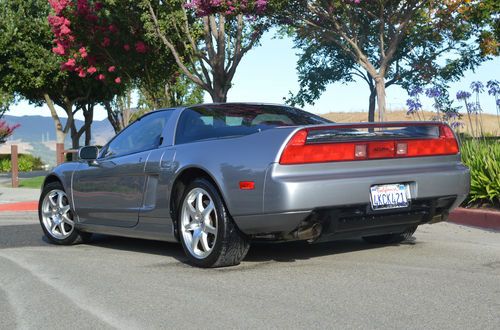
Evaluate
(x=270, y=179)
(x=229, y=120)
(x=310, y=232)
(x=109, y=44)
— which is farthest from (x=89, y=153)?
(x=109, y=44)

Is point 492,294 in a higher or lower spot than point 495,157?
lower

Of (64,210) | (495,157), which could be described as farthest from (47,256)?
(495,157)

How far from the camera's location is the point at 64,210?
8.10 meters

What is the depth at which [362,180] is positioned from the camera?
5680mm

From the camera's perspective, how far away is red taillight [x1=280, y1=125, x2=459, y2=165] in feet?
18.2

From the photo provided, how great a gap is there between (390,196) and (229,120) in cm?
165

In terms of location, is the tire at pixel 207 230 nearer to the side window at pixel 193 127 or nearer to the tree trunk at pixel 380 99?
the side window at pixel 193 127

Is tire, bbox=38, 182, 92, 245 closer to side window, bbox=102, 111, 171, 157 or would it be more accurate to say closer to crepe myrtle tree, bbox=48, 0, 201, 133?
side window, bbox=102, 111, 171, 157

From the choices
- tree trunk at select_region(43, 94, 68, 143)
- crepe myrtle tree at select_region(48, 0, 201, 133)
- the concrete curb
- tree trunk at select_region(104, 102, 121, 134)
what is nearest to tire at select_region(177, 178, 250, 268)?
the concrete curb

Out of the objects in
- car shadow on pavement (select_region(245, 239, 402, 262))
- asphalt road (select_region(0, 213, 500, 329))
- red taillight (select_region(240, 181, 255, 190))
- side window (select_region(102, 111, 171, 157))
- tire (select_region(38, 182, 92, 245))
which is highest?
side window (select_region(102, 111, 171, 157))

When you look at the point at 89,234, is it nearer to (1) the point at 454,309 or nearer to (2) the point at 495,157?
(1) the point at 454,309

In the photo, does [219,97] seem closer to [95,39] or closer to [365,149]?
[95,39]

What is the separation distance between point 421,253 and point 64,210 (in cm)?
396

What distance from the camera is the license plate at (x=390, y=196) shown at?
5.75 m
